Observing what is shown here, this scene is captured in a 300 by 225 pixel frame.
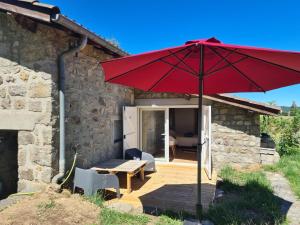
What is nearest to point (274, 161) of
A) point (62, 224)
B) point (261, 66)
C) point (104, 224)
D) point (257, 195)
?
point (257, 195)

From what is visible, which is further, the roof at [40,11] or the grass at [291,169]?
the grass at [291,169]

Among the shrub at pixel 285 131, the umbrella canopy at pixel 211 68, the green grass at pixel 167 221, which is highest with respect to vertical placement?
the umbrella canopy at pixel 211 68

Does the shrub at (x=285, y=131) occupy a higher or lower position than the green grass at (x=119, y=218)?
higher

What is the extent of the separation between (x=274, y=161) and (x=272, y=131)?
600 cm

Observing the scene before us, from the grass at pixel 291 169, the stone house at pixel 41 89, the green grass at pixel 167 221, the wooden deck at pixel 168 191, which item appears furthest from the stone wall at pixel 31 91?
the grass at pixel 291 169

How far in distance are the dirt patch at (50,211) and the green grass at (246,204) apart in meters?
2.28

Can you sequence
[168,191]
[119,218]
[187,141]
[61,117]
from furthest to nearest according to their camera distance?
[187,141]
[168,191]
[61,117]
[119,218]

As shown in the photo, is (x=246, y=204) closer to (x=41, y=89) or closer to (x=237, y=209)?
(x=237, y=209)

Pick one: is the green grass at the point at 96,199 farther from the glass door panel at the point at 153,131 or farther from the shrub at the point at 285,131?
the shrub at the point at 285,131

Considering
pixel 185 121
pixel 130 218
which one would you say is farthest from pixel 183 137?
pixel 130 218

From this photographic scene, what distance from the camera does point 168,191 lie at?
5941mm

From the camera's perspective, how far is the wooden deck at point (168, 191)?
510 cm

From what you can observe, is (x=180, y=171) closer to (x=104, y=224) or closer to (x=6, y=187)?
(x=104, y=224)

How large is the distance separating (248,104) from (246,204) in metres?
3.94
